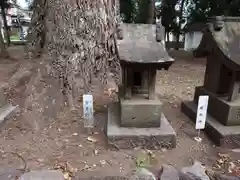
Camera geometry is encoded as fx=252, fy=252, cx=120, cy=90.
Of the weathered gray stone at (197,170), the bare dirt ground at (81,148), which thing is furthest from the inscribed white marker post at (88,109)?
the weathered gray stone at (197,170)

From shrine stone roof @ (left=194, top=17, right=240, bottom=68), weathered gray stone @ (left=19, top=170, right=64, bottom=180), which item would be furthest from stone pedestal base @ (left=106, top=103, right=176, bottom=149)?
shrine stone roof @ (left=194, top=17, right=240, bottom=68)

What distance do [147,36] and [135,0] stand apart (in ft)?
34.5

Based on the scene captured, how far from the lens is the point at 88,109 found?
134 inches

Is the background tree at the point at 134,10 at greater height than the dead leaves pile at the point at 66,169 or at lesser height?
greater

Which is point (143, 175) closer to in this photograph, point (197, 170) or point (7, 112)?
point (197, 170)

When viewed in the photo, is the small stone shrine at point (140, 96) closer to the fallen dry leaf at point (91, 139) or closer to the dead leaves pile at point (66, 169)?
the fallen dry leaf at point (91, 139)

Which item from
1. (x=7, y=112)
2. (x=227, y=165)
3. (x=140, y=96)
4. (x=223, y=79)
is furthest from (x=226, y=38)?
(x=7, y=112)

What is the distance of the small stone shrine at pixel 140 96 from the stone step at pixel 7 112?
1554 mm

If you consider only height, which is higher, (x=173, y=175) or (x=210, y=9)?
(x=210, y=9)

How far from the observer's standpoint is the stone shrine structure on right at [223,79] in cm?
321

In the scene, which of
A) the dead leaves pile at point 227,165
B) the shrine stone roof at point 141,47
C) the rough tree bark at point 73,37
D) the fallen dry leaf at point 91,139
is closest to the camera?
the dead leaves pile at point 227,165

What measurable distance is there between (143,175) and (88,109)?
4.06 feet

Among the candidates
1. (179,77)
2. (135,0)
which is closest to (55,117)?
(179,77)

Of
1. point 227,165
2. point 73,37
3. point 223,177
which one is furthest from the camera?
point 73,37
